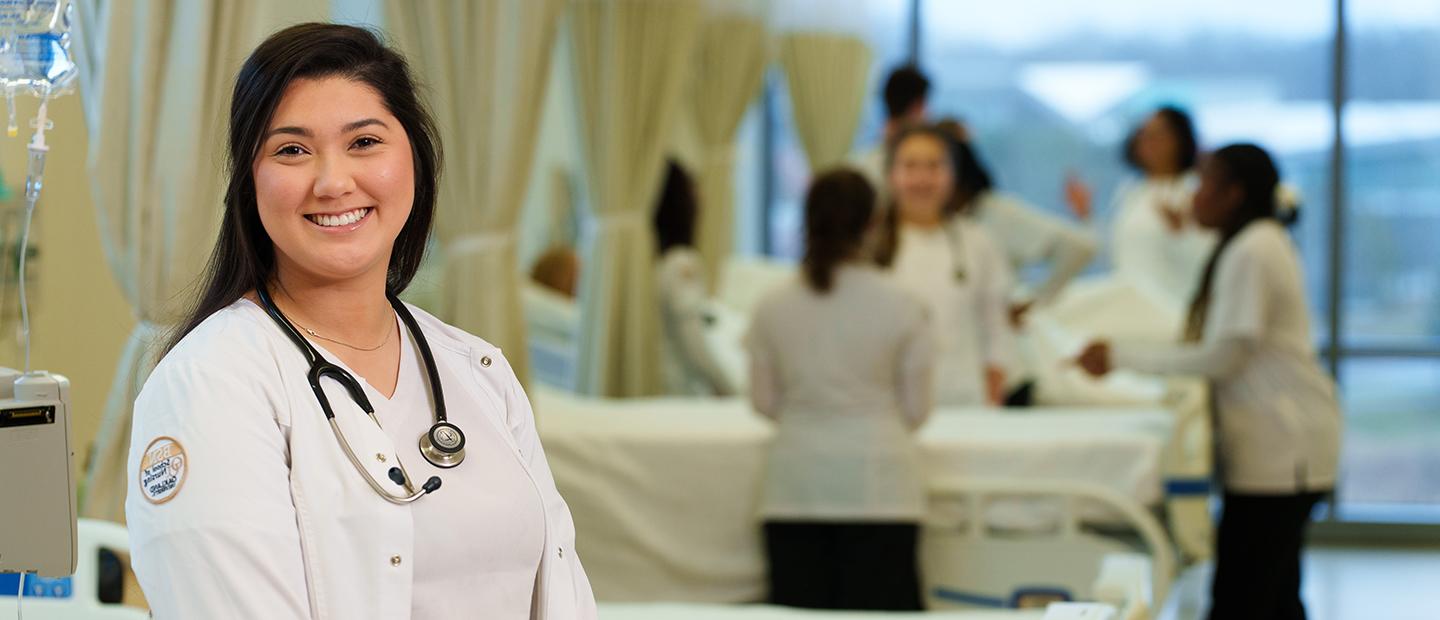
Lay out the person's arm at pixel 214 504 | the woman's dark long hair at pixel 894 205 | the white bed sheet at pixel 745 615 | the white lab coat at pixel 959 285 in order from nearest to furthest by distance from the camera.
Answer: the person's arm at pixel 214 504 → the white bed sheet at pixel 745 615 → the woman's dark long hair at pixel 894 205 → the white lab coat at pixel 959 285

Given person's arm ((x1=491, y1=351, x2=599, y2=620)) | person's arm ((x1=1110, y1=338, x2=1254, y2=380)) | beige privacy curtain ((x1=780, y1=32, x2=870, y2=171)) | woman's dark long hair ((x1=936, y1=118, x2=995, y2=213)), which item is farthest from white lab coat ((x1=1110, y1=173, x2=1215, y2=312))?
person's arm ((x1=491, y1=351, x2=599, y2=620))

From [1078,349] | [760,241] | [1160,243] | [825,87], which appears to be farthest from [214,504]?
[760,241]

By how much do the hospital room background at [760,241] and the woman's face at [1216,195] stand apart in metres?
0.69

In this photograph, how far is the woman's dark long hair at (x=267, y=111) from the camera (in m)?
1.60

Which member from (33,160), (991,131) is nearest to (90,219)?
(33,160)

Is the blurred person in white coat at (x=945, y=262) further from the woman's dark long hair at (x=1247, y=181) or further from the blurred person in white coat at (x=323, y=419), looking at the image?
the blurred person in white coat at (x=323, y=419)

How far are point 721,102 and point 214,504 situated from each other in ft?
18.6

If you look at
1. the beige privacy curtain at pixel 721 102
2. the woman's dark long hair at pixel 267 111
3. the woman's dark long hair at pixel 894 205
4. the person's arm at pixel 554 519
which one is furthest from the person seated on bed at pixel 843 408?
the beige privacy curtain at pixel 721 102

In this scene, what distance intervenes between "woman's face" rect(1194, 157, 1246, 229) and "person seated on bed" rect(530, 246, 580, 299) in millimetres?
2762

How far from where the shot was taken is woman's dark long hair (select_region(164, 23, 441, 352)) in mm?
1597

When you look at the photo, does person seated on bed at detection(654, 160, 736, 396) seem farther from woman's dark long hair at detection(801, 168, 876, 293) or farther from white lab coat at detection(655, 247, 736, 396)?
woman's dark long hair at detection(801, 168, 876, 293)

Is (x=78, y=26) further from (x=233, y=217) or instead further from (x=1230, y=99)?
(x=1230, y=99)

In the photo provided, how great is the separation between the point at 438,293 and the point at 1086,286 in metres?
3.81

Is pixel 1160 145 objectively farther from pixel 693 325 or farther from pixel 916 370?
pixel 916 370
